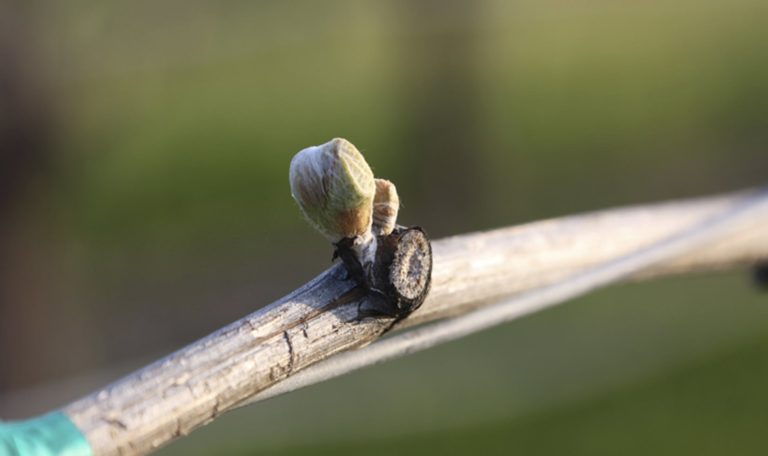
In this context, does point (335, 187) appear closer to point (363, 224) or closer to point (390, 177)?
point (363, 224)

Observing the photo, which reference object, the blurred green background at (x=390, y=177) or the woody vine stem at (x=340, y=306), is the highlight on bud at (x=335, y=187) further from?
the blurred green background at (x=390, y=177)

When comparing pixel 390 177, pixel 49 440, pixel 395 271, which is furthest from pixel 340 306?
pixel 390 177

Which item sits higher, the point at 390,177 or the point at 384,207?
the point at 390,177

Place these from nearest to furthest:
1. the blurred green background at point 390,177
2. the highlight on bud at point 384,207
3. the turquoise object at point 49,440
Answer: the turquoise object at point 49,440, the highlight on bud at point 384,207, the blurred green background at point 390,177

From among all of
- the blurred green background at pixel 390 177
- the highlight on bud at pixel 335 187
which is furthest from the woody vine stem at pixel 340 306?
the blurred green background at pixel 390 177

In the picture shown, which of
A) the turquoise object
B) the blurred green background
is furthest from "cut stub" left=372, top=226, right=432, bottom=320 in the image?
the blurred green background

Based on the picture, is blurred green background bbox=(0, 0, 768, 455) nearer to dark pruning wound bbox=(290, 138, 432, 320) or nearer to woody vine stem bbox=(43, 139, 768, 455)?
woody vine stem bbox=(43, 139, 768, 455)
